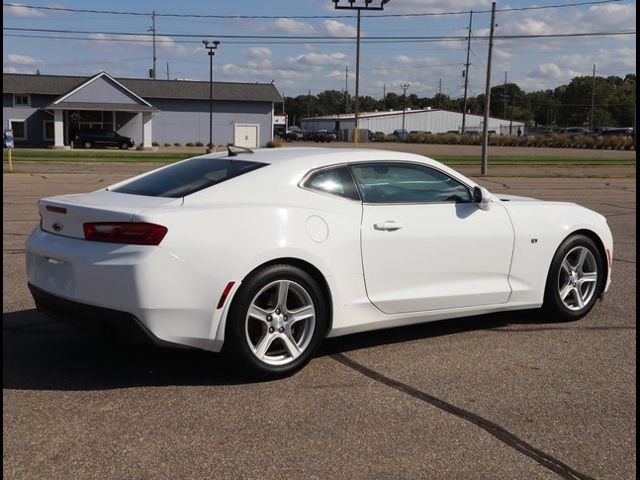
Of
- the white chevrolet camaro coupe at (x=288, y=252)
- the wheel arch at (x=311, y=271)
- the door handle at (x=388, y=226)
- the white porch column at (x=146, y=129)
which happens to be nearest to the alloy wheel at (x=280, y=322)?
the white chevrolet camaro coupe at (x=288, y=252)

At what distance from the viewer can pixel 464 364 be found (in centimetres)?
525

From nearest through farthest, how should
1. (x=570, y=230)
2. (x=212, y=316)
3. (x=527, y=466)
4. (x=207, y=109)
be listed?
(x=527, y=466), (x=212, y=316), (x=570, y=230), (x=207, y=109)

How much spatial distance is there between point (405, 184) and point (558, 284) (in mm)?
1721

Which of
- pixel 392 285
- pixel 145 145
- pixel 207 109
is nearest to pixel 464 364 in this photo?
pixel 392 285

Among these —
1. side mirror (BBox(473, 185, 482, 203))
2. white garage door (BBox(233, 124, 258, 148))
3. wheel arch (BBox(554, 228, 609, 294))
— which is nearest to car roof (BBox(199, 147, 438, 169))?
side mirror (BBox(473, 185, 482, 203))

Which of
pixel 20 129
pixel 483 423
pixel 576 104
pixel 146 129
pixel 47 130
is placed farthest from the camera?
pixel 576 104

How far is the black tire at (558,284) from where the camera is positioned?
20.7 feet

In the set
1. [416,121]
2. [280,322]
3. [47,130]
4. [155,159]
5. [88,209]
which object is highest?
[416,121]

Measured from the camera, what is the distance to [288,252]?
483 cm

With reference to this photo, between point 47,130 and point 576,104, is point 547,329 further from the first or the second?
point 576,104

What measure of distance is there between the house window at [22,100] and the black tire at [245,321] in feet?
208

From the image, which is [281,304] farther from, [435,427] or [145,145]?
[145,145]

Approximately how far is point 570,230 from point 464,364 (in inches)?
73.2

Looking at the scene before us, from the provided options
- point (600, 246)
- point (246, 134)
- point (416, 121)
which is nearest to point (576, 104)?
point (416, 121)
